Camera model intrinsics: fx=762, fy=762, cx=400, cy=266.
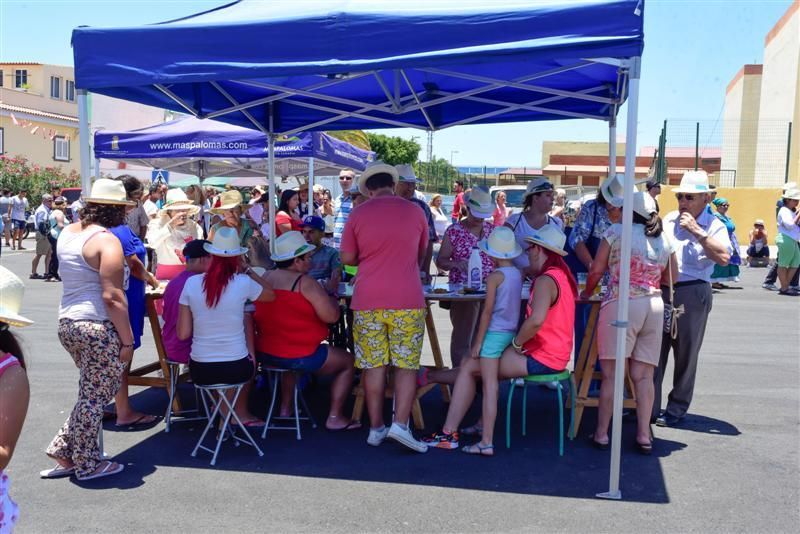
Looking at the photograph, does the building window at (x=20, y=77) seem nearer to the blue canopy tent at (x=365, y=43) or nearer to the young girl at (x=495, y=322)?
the blue canopy tent at (x=365, y=43)

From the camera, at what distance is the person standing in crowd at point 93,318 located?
4.24 metres

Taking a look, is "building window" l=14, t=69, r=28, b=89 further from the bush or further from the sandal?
the sandal

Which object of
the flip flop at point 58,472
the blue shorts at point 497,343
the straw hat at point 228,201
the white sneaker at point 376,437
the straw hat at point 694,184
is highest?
the straw hat at point 694,184

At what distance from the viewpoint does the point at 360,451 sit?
196 inches

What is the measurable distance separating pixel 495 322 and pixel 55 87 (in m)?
53.9

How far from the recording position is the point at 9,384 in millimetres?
2250

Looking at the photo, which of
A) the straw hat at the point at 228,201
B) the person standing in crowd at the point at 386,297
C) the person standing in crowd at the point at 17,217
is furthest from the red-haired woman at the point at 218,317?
the person standing in crowd at the point at 17,217

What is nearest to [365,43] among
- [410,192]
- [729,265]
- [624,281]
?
[624,281]

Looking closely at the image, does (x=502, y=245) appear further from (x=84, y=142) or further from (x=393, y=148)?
(x=393, y=148)

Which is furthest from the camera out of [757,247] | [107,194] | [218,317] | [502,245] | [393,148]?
[393,148]

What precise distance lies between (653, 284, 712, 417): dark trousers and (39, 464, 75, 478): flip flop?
3.94m

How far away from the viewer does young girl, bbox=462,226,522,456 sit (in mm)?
4840

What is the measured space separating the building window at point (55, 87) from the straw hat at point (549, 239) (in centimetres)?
5340

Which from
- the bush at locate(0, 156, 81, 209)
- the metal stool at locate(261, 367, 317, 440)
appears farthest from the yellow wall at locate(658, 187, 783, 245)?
the bush at locate(0, 156, 81, 209)
